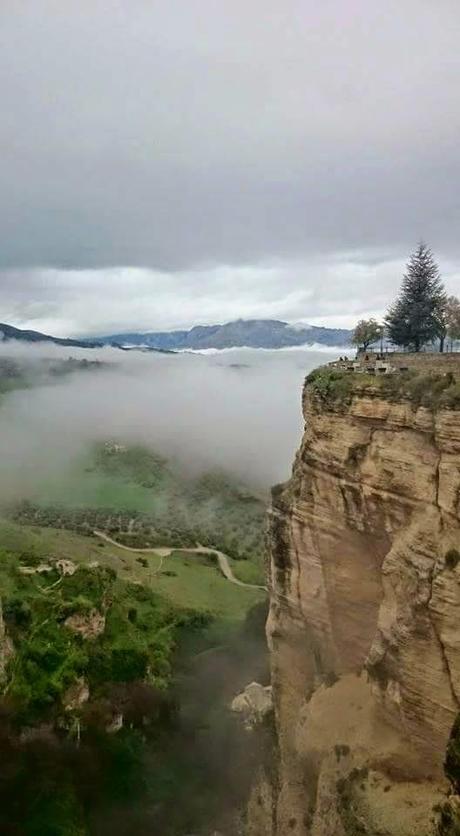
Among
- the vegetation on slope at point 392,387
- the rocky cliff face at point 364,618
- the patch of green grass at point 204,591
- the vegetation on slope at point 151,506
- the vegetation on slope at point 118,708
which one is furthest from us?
the vegetation on slope at point 151,506

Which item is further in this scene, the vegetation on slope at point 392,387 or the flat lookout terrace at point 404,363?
the flat lookout terrace at point 404,363

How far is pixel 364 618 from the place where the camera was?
101ft

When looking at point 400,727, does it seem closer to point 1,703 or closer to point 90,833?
point 90,833

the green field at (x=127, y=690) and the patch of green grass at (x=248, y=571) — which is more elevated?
the green field at (x=127, y=690)

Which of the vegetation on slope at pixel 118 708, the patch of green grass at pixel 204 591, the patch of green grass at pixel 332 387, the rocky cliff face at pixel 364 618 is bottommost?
the patch of green grass at pixel 204 591

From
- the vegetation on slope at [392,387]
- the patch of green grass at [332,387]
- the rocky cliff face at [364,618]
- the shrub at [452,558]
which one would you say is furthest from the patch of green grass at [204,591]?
the shrub at [452,558]

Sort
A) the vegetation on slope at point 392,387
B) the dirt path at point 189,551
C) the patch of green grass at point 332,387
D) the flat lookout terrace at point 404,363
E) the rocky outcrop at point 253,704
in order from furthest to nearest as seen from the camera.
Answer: the dirt path at point 189,551
the rocky outcrop at point 253,704
the patch of green grass at point 332,387
the flat lookout terrace at point 404,363
the vegetation on slope at point 392,387

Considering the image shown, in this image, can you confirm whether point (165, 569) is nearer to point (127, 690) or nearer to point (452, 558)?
point (127, 690)

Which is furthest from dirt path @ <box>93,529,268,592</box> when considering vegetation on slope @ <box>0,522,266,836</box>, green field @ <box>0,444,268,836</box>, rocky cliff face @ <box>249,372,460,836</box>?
rocky cliff face @ <box>249,372,460,836</box>

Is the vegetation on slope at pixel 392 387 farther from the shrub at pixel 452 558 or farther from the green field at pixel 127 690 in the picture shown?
the green field at pixel 127 690

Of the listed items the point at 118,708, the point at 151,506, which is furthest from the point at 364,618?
the point at 151,506

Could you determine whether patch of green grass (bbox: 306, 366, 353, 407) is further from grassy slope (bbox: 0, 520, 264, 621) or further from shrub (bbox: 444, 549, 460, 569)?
grassy slope (bbox: 0, 520, 264, 621)

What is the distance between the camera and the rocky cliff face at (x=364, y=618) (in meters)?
Result: 23.7

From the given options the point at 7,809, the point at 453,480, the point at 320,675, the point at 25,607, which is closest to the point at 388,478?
the point at 453,480
